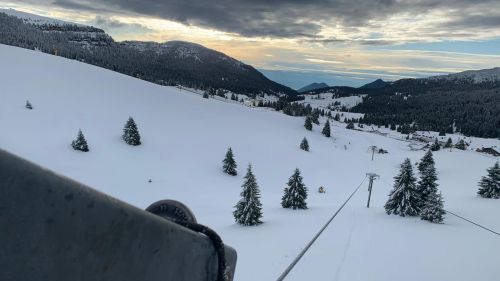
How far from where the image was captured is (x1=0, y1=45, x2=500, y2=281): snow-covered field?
1476cm

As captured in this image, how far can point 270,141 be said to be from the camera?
3088 inches

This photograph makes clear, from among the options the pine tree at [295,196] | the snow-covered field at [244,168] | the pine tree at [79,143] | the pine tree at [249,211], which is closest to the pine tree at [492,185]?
the snow-covered field at [244,168]

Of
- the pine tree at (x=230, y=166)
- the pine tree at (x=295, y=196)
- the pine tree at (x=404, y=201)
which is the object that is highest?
the pine tree at (x=404, y=201)

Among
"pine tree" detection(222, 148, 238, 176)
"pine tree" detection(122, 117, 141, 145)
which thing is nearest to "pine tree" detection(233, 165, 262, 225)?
"pine tree" detection(222, 148, 238, 176)

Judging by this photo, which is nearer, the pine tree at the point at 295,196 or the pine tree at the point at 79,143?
the pine tree at the point at 295,196

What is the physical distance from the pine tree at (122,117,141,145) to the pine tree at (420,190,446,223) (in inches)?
1714

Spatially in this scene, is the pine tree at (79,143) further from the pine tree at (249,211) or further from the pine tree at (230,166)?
the pine tree at (249,211)

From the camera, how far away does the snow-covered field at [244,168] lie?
14.8 m

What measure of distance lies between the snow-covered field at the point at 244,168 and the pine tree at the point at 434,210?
1.05 meters

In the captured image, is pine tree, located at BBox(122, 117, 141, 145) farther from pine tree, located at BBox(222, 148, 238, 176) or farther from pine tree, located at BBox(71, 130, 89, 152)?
pine tree, located at BBox(222, 148, 238, 176)

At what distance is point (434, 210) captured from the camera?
23188mm

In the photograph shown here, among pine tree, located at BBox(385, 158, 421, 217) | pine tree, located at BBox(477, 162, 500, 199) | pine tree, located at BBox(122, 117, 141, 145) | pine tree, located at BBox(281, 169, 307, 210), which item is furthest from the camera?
pine tree, located at BBox(122, 117, 141, 145)

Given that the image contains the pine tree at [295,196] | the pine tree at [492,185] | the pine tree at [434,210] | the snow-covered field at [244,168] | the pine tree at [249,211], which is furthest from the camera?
the pine tree at [295,196]

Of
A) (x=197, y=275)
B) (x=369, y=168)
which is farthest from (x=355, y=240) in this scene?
(x=369, y=168)
